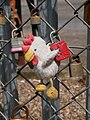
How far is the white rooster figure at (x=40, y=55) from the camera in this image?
3.21 ft

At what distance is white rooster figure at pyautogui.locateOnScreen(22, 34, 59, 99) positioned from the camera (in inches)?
38.5

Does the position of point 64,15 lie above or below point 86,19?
below

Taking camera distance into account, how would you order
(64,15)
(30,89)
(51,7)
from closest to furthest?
(51,7)
(30,89)
(64,15)

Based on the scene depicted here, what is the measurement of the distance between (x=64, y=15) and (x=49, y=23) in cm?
428

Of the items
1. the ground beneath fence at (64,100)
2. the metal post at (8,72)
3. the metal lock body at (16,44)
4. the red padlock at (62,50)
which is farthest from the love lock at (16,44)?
the ground beneath fence at (64,100)

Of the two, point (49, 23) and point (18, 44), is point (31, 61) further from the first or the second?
point (49, 23)

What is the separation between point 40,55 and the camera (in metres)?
0.99

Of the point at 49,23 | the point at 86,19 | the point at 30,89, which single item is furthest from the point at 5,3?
the point at 30,89

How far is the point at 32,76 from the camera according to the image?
2.95 meters

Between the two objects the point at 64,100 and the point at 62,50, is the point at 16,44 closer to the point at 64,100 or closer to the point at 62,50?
the point at 62,50

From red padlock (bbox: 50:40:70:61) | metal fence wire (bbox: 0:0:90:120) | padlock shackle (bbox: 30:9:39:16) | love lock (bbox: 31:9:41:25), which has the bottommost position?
metal fence wire (bbox: 0:0:90:120)

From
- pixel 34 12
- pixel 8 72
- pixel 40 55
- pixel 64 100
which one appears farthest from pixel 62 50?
pixel 64 100

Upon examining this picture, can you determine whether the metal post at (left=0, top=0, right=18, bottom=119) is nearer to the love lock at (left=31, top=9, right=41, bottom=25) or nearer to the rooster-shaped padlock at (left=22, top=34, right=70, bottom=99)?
the love lock at (left=31, top=9, right=41, bottom=25)

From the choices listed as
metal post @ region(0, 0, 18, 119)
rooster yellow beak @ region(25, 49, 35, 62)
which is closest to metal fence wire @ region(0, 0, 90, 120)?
metal post @ region(0, 0, 18, 119)
